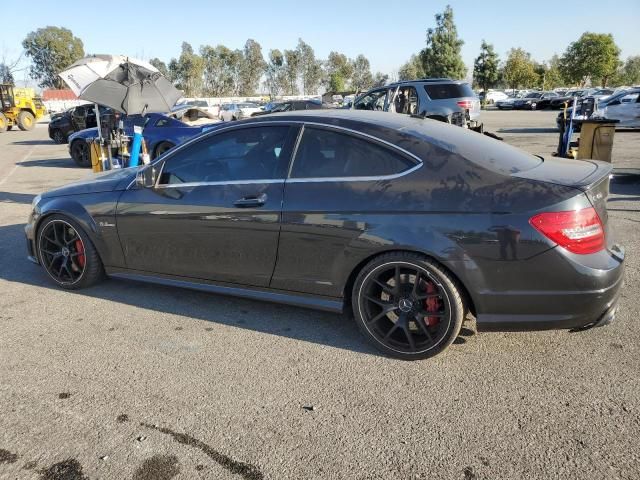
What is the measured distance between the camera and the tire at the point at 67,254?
14.2ft

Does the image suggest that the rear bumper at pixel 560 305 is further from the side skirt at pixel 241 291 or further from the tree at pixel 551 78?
the tree at pixel 551 78

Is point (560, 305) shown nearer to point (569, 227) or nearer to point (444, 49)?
point (569, 227)

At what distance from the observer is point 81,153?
1332 cm

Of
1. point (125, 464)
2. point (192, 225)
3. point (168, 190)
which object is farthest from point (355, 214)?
point (125, 464)

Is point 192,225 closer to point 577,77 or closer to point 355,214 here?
point 355,214

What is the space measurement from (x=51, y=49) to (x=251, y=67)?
36911mm

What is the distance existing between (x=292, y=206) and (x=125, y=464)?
1799mm

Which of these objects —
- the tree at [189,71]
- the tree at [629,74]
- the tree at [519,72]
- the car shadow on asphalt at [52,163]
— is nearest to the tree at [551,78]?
the tree at [519,72]

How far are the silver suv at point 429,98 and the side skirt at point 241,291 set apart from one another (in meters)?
11.1

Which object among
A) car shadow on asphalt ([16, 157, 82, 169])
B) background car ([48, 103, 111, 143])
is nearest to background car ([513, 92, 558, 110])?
background car ([48, 103, 111, 143])

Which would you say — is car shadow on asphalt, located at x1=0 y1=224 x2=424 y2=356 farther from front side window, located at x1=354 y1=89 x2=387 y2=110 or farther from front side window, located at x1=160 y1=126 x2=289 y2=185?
front side window, located at x1=354 y1=89 x2=387 y2=110

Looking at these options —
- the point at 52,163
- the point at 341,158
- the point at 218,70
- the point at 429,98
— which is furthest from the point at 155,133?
the point at 218,70

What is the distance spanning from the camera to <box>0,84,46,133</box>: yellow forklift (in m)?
28.9

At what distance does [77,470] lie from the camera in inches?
89.6
